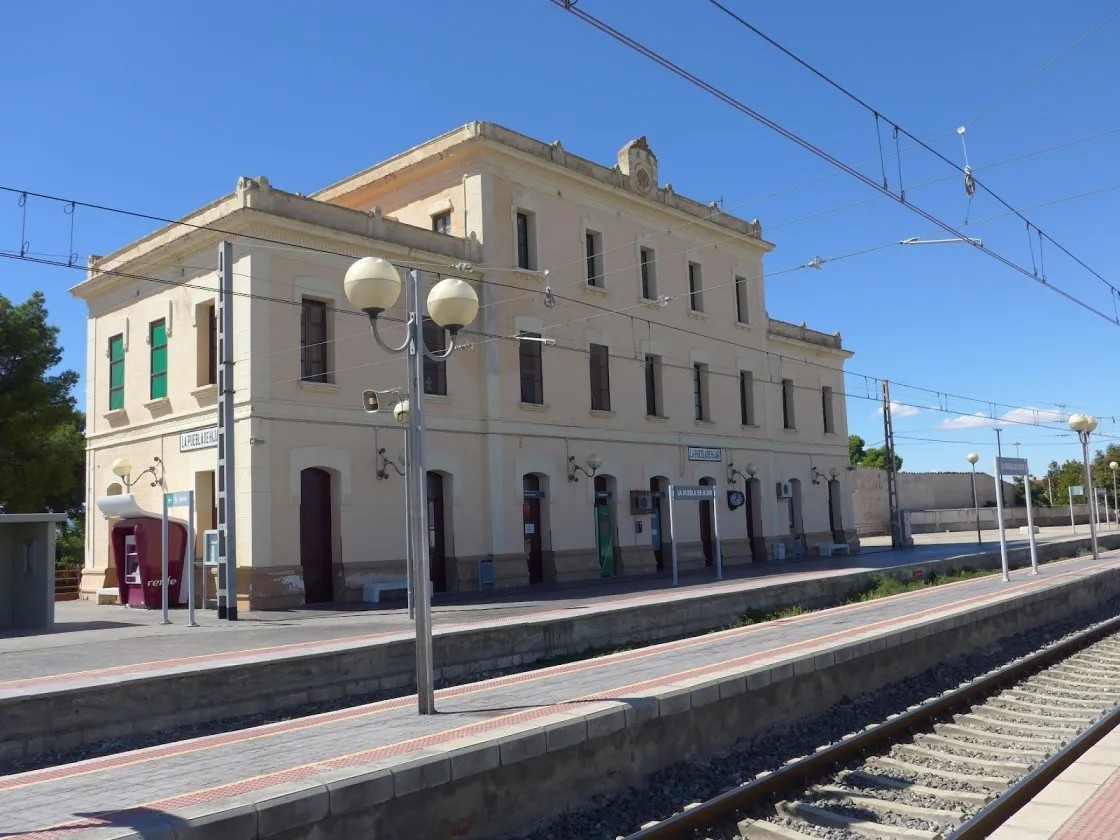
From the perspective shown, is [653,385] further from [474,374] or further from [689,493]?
[474,374]

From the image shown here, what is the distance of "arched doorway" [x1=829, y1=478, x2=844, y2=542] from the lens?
4009 centimetres

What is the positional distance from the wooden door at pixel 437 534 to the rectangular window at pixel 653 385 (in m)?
9.12

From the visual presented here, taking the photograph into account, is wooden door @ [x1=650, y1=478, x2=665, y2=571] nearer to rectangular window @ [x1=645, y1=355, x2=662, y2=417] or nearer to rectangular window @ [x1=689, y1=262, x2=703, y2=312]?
rectangular window @ [x1=645, y1=355, x2=662, y2=417]

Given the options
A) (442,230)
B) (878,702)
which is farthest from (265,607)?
(878,702)

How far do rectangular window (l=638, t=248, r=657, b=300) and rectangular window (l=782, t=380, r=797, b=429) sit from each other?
9247 millimetres

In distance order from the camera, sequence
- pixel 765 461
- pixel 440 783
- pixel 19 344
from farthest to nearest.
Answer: pixel 765 461, pixel 19 344, pixel 440 783

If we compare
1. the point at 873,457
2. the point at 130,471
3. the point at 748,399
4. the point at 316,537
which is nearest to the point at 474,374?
the point at 316,537

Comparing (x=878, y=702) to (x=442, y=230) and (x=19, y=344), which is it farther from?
(x=19, y=344)

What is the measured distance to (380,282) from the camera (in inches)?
329

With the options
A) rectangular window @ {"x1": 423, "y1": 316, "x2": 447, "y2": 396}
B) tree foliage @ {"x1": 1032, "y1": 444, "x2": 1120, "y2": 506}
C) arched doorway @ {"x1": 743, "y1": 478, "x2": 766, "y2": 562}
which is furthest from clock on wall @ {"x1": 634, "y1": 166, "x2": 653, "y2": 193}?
tree foliage @ {"x1": 1032, "y1": 444, "x2": 1120, "y2": 506}

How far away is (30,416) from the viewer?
32250 mm

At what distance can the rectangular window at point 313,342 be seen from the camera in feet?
71.6

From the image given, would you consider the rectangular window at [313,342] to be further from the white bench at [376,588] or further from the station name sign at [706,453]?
the station name sign at [706,453]

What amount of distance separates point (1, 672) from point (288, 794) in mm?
8554
